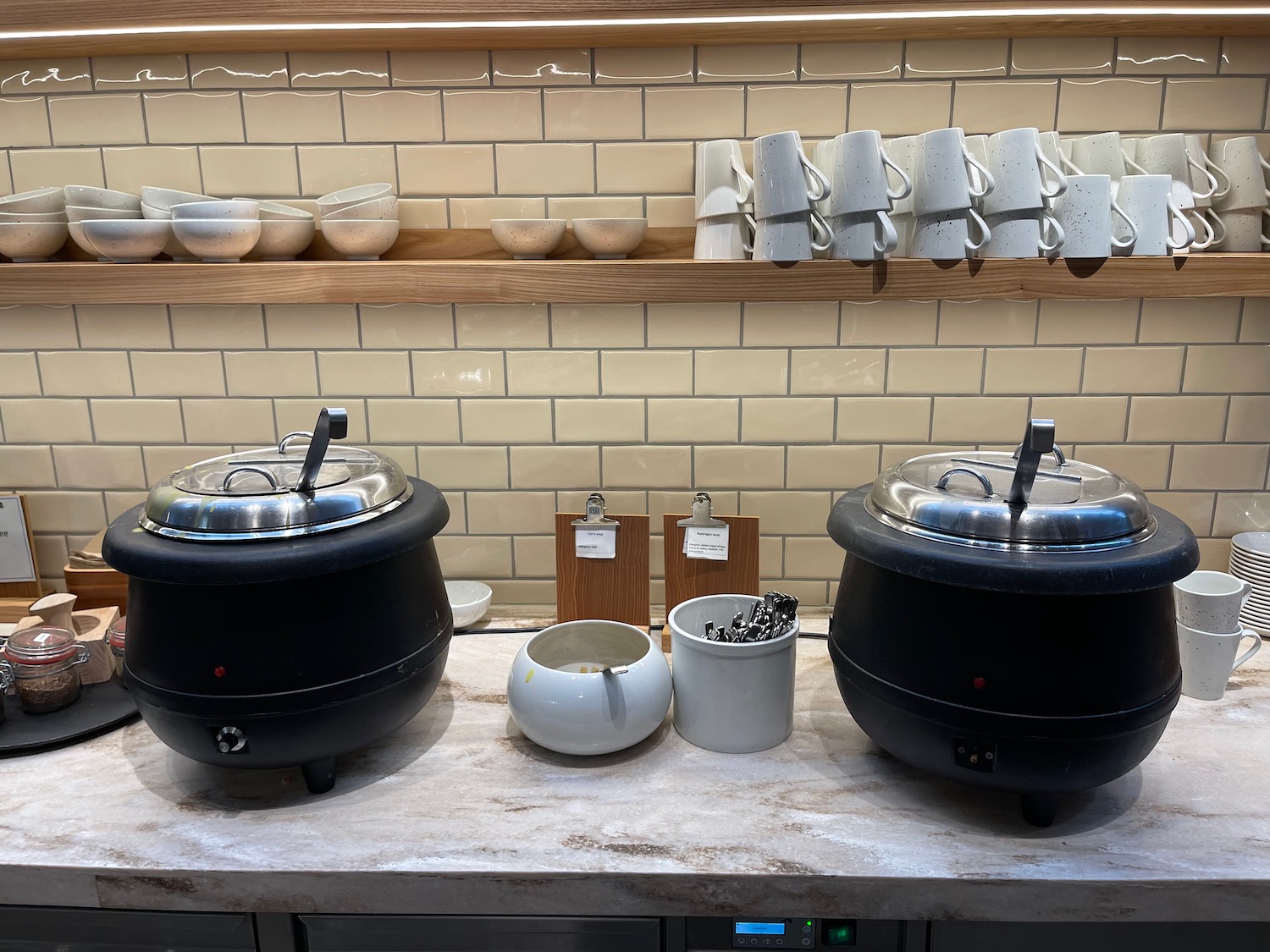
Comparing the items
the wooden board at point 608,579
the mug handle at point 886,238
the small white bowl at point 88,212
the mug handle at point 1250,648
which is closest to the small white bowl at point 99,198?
the small white bowl at point 88,212

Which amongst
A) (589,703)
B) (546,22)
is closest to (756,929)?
(589,703)

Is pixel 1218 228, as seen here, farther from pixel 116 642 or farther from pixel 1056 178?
pixel 116 642

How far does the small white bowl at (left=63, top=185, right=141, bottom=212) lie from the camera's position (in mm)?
1496

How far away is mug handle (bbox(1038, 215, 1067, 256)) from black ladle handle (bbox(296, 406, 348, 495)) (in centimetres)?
108

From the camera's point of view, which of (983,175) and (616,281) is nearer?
(983,175)

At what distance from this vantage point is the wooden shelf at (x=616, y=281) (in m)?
1.42

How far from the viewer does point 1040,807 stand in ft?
3.64

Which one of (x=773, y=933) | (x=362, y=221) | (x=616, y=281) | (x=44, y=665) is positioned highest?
(x=362, y=221)

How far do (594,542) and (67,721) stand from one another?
0.87 metres

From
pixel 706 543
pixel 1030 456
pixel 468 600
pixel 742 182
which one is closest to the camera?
pixel 1030 456

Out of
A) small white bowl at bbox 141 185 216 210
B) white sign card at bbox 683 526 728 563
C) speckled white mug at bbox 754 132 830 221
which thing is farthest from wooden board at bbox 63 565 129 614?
speckled white mug at bbox 754 132 830 221

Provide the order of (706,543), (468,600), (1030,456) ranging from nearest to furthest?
(1030,456) → (706,543) → (468,600)

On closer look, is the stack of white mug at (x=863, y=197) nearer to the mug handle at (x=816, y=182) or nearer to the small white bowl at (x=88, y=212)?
the mug handle at (x=816, y=182)

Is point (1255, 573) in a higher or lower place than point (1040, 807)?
higher
